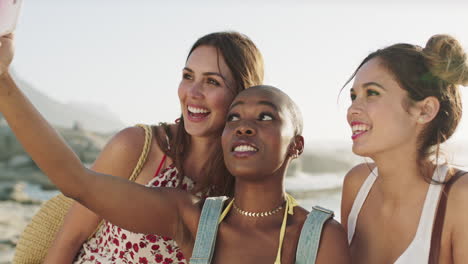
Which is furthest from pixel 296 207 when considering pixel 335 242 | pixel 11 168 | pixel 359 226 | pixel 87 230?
pixel 11 168

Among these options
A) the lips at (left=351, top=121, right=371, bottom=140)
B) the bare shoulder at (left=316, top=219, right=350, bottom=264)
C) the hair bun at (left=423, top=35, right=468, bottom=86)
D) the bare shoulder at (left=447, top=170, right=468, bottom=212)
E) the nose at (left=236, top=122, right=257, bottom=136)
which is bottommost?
the bare shoulder at (left=316, top=219, right=350, bottom=264)

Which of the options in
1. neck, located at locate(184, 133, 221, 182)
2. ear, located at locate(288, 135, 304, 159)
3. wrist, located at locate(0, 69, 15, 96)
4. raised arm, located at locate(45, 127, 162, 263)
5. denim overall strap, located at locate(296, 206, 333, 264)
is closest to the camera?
wrist, located at locate(0, 69, 15, 96)

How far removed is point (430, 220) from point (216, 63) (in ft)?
5.01

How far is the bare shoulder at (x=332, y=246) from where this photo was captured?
2.67 meters

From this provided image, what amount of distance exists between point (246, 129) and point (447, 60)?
1171mm

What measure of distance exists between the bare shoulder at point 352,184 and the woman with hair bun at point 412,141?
28cm

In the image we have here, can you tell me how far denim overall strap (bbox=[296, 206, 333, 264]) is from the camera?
267cm

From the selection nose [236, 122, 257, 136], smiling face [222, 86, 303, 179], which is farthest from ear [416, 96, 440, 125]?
nose [236, 122, 257, 136]

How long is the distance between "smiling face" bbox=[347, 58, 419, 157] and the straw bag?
1260mm

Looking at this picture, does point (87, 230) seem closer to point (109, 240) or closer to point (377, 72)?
point (109, 240)

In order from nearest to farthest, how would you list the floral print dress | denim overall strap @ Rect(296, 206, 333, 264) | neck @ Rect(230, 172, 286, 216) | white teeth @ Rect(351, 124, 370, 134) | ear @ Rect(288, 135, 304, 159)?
denim overall strap @ Rect(296, 206, 333, 264)
neck @ Rect(230, 172, 286, 216)
ear @ Rect(288, 135, 304, 159)
white teeth @ Rect(351, 124, 370, 134)
the floral print dress

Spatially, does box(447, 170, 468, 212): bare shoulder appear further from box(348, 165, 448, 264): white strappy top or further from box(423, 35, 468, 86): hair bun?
box(423, 35, 468, 86): hair bun

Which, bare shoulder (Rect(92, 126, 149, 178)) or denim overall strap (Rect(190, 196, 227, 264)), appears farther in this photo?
bare shoulder (Rect(92, 126, 149, 178))

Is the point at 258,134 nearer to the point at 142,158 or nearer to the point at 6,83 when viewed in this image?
the point at 142,158
